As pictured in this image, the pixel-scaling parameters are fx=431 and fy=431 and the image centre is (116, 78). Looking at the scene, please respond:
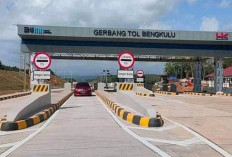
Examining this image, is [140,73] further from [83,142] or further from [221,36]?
[83,142]

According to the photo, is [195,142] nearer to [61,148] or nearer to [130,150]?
[130,150]

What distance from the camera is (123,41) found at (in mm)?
48594

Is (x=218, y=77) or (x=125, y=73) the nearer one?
(x=125, y=73)

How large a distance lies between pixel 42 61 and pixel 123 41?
100ft

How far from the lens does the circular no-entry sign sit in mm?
18406

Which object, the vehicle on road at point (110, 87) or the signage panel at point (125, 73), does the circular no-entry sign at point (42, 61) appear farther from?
the vehicle on road at point (110, 87)

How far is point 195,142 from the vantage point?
9.88m

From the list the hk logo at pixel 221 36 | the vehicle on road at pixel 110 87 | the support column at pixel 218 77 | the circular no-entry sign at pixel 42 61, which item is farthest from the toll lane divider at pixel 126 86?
the vehicle on road at pixel 110 87

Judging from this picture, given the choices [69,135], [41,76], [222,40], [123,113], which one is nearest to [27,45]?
[222,40]

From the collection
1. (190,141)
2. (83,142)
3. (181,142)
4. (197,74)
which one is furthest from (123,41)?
(83,142)

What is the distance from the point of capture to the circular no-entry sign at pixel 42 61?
1841 centimetres

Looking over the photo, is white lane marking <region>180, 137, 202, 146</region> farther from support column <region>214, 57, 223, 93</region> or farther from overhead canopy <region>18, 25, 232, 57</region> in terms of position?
support column <region>214, 57, 223, 93</region>

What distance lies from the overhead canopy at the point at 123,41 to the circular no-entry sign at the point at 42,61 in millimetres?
26945

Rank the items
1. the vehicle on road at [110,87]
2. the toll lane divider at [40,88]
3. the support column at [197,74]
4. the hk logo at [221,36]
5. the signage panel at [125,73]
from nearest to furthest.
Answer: the signage panel at [125,73]
the toll lane divider at [40,88]
the hk logo at [221,36]
the support column at [197,74]
the vehicle on road at [110,87]
